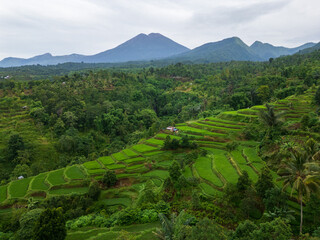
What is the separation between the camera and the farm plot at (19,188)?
64.8ft

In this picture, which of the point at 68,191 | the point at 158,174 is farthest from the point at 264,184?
the point at 68,191

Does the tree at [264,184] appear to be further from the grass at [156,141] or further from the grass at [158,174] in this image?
the grass at [156,141]

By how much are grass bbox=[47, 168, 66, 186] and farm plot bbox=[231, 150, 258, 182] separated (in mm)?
19636

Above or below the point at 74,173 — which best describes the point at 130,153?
above

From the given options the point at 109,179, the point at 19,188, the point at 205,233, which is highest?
the point at 205,233

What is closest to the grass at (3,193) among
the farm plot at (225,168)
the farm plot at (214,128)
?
the farm plot at (225,168)

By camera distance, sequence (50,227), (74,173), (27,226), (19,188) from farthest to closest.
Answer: (74,173) → (19,188) → (27,226) → (50,227)

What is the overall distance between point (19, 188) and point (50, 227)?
15.2 meters

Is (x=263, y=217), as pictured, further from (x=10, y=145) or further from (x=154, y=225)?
(x=10, y=145)

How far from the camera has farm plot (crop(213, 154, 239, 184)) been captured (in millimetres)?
17266

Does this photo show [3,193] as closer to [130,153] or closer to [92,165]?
[92,165]

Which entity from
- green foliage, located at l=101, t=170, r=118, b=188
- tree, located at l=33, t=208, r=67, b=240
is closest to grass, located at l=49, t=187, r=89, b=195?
green foliage, located at l=101, t=170, r=118, b=188

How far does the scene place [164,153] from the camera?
25.4m

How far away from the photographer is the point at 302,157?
10539 millimetres
